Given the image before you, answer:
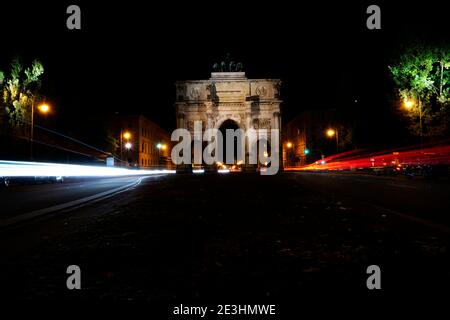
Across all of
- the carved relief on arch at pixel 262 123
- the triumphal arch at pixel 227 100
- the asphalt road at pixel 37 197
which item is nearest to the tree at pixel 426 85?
the asphalt road at pixel 37 197

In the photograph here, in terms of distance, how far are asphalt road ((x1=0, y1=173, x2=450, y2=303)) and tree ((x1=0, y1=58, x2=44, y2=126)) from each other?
1001 inches

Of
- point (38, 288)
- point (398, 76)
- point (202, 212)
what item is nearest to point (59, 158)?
point (398, 76)

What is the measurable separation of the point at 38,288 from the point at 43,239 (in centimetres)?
234

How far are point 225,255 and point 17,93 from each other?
30.6 m

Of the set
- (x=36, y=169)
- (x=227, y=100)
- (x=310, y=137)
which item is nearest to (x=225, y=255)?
(x=36, y=169)

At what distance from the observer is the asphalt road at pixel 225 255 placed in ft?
10.9

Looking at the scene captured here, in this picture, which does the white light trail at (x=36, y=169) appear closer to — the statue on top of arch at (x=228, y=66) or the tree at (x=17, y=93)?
the tree at (x=17, y=93)

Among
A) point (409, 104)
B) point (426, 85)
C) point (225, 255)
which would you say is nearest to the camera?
point (225, 255)

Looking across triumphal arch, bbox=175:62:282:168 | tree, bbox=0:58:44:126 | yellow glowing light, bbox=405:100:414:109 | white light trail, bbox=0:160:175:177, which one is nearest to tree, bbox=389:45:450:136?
yellow glowing light, bbox=405:100:414:109

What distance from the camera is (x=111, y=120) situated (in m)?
76.6

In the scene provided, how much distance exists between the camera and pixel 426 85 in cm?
2878

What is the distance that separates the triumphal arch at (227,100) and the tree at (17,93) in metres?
31.1

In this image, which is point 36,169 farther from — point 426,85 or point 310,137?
point 310,137
